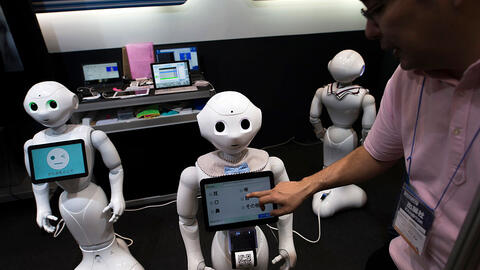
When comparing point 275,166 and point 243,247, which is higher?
point 275,166

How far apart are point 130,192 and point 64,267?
0.81 metres

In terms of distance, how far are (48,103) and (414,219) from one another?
1675 mm

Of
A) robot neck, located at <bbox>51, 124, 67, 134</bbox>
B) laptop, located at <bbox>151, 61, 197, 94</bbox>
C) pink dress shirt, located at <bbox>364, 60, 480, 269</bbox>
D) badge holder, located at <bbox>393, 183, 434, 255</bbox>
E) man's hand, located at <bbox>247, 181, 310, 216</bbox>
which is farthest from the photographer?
laptop, located at <bbox>151, 61, 197, 94</bbox>

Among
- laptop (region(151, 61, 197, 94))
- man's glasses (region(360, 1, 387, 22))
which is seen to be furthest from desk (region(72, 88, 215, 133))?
man's glasses (region(360, 1, 387, 22))

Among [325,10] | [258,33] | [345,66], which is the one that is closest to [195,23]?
[258,33]

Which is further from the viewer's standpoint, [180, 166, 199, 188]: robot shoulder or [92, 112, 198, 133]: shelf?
[92, 112, 198, 133]: shelf

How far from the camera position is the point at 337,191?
2.45 m

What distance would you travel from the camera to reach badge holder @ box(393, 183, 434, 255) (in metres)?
0.75

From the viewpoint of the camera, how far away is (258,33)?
324cm

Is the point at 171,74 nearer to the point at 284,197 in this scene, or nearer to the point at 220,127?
the point at 220,127

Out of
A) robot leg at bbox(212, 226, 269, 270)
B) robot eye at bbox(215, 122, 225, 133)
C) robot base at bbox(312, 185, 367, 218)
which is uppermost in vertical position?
robot eye at bbox(215, 122, 225, 133)

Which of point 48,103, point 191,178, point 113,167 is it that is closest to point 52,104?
point 48,103

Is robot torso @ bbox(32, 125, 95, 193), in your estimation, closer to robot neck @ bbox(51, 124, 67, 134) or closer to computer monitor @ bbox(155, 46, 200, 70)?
robot neck @ bbox(51, 124, 67, 134)

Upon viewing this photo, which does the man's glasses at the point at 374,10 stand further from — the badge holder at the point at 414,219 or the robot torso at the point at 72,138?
the robot torso at the point at 72,138
